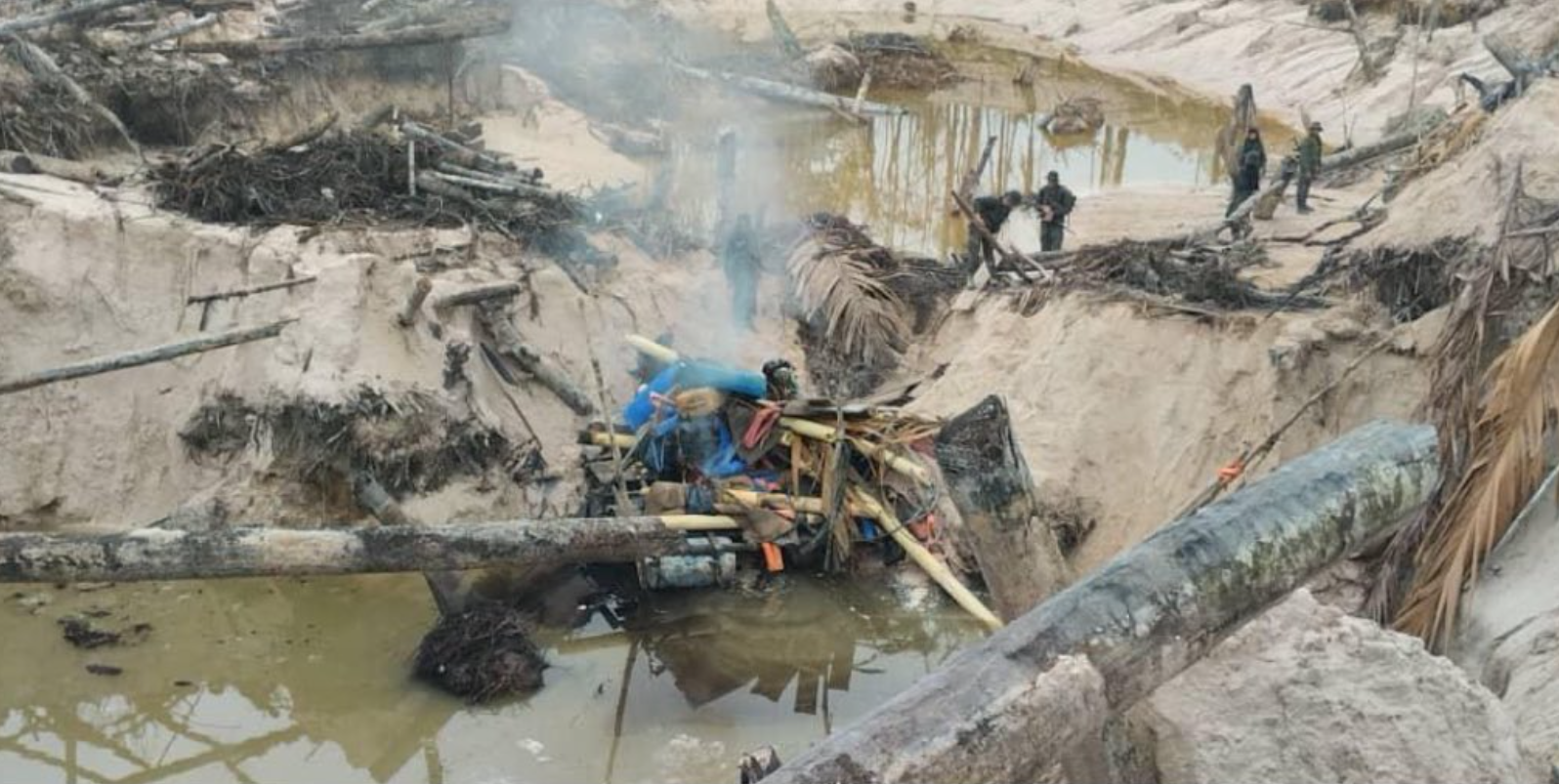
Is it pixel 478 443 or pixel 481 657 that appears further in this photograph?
A: pixel 478 443

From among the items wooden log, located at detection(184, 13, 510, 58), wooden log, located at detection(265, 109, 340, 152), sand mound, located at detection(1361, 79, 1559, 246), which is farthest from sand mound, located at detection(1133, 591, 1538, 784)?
wooden log, located at detection(184, 13, 510, 58)

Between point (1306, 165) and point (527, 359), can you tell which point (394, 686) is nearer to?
point (527, 359)

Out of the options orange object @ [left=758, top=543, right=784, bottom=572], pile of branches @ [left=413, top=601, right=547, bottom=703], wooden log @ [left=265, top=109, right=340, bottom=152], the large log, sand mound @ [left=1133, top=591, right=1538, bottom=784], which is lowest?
pile of branches @ [left=413, top=601, right=547, bottom=703]

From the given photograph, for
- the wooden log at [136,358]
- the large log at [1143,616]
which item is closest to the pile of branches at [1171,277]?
the wooden log at [136,358]

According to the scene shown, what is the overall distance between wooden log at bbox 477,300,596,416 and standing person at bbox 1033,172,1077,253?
17.5 ft

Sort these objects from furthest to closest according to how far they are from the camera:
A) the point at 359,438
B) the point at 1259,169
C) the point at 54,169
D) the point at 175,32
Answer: the point at 1259,169 → the point at 175,32 → the point at 54,169 → the point at 359,438

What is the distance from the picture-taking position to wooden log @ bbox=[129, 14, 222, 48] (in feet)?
47.3

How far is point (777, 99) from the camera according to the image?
24203 mm

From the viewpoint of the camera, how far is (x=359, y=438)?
394 inches

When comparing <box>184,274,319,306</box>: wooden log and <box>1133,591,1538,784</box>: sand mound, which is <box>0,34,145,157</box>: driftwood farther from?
<box>1133,591,1538,784</box>: sand mound

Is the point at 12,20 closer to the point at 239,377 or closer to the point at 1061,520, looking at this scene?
the point at 239,377

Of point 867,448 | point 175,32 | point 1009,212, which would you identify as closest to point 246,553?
point 867,448

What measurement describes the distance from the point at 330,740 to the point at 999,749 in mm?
6284

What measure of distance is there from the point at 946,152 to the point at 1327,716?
18.8 metres
